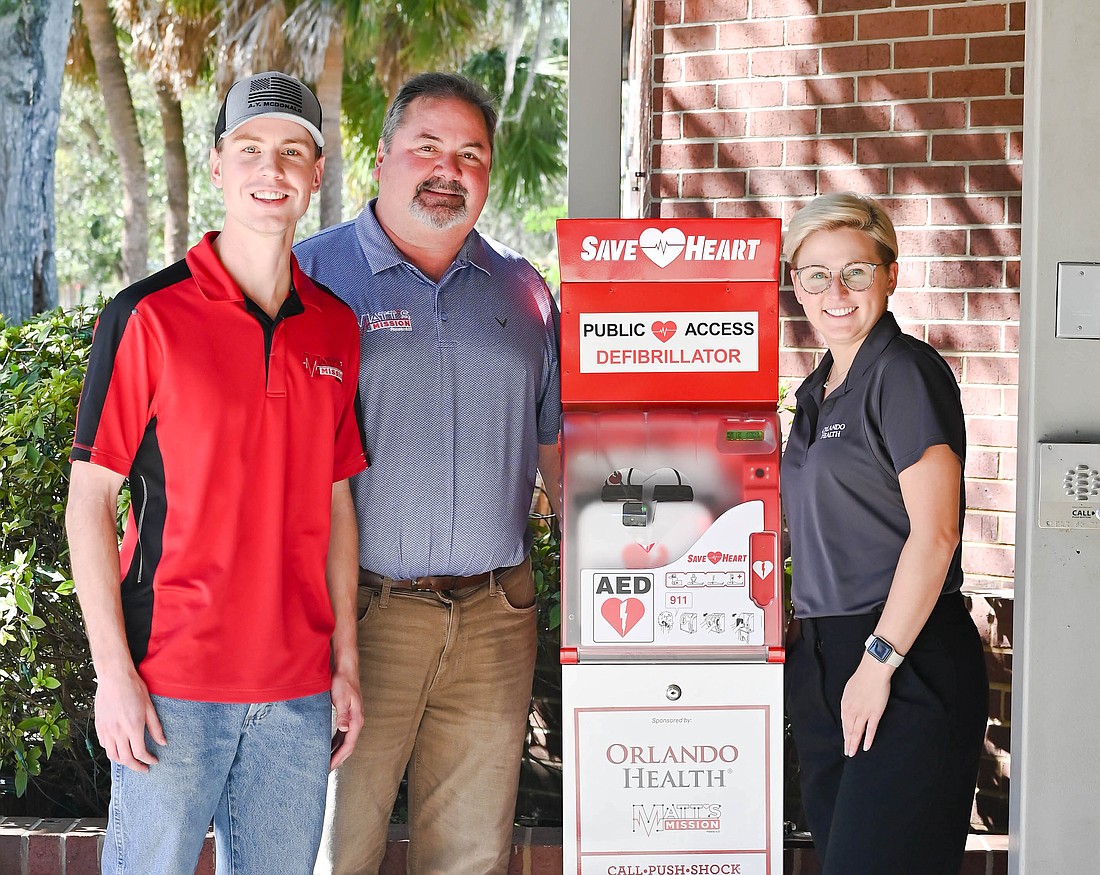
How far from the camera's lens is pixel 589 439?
2406mm

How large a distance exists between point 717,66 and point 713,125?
0.72ft

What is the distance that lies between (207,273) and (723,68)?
2532 mm

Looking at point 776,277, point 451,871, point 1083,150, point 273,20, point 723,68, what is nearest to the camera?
point 1083,150

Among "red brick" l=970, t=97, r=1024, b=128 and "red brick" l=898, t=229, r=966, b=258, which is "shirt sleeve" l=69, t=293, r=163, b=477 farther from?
"red brick" l=970, t=97, r=1024, b=128

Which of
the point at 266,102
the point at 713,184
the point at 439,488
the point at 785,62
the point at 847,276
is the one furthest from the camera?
the point at 713,184

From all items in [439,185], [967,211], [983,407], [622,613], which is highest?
[967,211]

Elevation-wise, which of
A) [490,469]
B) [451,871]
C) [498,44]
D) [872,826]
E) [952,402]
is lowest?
[451,871]

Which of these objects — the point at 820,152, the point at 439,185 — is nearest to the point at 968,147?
the point at 820,152

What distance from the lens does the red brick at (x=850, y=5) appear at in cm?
384

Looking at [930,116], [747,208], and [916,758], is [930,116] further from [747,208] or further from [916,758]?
[916,758]

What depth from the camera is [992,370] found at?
12.4 ft

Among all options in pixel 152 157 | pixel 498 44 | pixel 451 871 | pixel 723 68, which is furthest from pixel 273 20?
pixel 152 157

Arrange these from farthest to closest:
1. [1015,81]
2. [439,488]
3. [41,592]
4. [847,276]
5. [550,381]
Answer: [1015,81] < [41,592] < [550,381] < [439,488] < [847,276]

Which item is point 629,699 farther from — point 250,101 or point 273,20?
point 273,20
